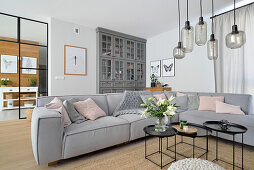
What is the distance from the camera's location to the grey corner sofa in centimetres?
153

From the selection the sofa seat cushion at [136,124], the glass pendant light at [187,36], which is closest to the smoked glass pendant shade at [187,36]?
the glass pendant light at [187,36]

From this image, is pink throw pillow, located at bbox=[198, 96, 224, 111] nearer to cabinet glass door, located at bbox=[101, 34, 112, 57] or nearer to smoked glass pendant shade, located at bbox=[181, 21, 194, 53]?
smoked glass pendant shade, located at bbox=[181, 21, 194, 53]

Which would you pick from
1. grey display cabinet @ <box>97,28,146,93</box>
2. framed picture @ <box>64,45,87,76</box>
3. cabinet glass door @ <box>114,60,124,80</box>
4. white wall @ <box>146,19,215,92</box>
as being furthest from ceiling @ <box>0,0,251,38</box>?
cabinet glass door @ <box>114,60,124,80</box>

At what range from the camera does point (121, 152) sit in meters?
1.98

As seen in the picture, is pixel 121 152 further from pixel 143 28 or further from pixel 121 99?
pixel 143 28

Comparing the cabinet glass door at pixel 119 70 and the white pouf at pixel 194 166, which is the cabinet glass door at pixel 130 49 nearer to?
the cabinet glass door at pixel 119 70

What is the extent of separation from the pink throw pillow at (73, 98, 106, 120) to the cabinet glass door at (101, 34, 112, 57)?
Result: 2390 mm

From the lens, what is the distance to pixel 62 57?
3.82 meters

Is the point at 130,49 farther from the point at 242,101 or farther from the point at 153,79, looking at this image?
the point at 242,101

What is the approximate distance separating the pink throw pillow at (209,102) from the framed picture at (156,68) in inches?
81.9

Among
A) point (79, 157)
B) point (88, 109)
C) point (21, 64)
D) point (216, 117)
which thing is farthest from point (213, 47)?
point (21, 64)

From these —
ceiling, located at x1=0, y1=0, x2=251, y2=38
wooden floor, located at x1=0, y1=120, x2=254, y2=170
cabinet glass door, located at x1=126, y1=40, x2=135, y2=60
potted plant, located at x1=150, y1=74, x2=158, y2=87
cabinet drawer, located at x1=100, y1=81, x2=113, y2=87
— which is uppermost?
ceiling, located at x1=0, y1=0, x2=251, y2=38

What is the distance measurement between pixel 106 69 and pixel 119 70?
504mm

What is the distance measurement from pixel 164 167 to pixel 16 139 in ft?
8.05
